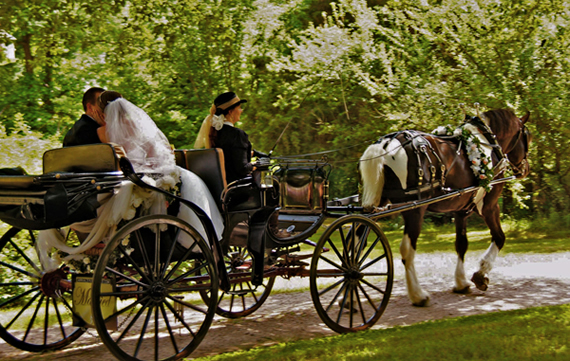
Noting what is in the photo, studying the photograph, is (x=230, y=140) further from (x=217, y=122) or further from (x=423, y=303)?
(x=423, y=303)

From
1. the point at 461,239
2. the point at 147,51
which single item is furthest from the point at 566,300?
the point at 147,51

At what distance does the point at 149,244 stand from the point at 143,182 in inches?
21.5

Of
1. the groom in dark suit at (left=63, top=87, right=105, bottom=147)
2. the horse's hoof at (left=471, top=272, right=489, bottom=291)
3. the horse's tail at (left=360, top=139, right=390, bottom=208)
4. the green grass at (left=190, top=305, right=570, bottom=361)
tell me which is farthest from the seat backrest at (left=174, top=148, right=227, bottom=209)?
the horse's hoof at (left=471, top=272, right=489, bottom=291)

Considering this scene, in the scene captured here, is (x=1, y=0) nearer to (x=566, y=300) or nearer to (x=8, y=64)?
(x=8, y=64)

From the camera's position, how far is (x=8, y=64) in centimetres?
1497

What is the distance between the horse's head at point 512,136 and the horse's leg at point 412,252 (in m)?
2.28

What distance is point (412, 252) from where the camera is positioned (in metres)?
6.69

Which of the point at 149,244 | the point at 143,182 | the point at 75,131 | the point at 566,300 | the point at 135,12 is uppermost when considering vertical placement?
the point at 135,12

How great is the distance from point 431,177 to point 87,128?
396 centimetres

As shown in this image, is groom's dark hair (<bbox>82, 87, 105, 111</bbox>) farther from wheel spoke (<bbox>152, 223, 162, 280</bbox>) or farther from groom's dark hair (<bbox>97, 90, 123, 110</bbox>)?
wheel spoke (<bbox>152, 223, 162, 280</bbox>)

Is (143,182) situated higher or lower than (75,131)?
lower

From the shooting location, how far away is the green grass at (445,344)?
15.3 feet

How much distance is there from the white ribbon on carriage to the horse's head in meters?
5.07

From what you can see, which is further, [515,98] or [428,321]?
[515,98]
